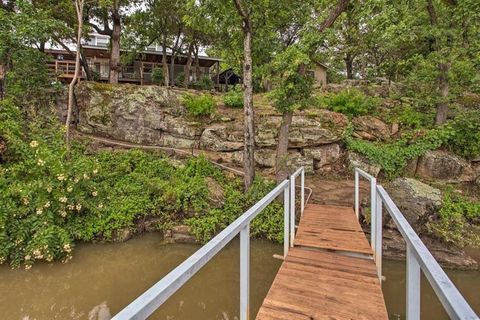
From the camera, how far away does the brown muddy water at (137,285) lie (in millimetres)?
3885

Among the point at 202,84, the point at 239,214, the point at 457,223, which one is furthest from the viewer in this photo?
the point at 202,84

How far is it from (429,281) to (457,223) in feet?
19.1

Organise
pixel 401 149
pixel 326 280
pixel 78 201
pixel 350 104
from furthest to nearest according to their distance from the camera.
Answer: pixel 350 104
pixel 401 149
pixel 78 201
pixel 326 280

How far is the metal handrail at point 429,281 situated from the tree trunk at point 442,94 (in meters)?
8.95

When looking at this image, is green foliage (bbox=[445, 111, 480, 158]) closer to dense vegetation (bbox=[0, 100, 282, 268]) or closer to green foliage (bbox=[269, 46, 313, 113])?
green foliage (bbox=[269, 46, 313, 113])

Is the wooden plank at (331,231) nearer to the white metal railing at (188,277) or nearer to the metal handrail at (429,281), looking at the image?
the white metal railing at (188,277)

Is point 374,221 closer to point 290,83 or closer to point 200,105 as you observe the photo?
point 290,83

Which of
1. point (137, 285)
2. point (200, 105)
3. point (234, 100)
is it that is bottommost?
point (137, 285)

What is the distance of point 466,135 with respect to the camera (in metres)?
8.41

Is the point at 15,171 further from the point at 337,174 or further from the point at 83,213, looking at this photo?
the point at 337,174

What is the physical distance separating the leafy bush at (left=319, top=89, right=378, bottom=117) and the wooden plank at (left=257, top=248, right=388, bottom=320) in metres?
7.77

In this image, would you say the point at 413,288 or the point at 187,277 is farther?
the point at 413,288

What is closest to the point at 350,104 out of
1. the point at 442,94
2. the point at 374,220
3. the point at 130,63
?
the point at 442,94

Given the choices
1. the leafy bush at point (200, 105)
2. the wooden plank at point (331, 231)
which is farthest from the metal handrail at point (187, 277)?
the leafy bush at point (200, 105)
